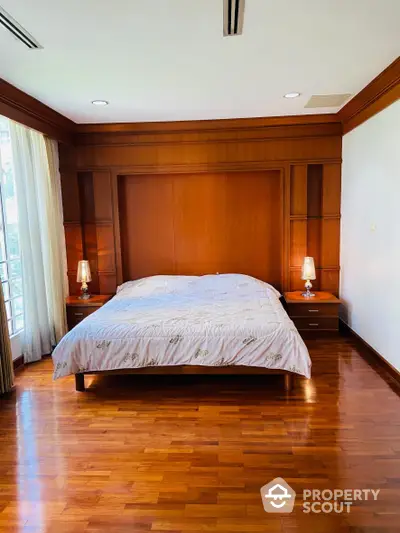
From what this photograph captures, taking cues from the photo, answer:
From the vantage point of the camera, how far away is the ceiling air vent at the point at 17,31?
6.77ft

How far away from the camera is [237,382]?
11.2ft

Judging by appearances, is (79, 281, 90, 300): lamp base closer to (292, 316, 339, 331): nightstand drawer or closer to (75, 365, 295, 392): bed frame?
(75, 365, 295, 392): bed frame

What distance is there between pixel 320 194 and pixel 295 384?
8.21ft

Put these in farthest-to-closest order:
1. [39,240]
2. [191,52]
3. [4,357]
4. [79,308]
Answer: [79,308]
[39,240]
[4,357]
[191,52]

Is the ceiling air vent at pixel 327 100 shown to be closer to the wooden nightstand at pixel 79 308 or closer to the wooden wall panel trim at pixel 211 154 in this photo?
the wooden wall panel trim at pixel 211 154

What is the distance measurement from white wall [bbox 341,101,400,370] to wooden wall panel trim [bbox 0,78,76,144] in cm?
318

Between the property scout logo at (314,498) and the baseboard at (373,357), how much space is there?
4.82 feet

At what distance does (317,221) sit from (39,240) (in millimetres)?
3262

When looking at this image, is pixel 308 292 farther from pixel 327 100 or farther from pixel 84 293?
pixel 84 293

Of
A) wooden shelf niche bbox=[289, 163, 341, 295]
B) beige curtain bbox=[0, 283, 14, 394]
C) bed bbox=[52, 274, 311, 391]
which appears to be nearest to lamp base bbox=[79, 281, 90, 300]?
bed bbox=[52, 274, 311, 391]

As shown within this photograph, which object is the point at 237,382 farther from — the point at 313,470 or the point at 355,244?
the point at 355,244

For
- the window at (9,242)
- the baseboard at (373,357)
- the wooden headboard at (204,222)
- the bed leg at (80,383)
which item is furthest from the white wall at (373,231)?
the window at (9,242)

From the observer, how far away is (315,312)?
4.47 metres

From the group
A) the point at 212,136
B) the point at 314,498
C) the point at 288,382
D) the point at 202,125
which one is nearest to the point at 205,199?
the point at 212,136
